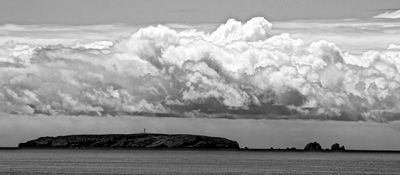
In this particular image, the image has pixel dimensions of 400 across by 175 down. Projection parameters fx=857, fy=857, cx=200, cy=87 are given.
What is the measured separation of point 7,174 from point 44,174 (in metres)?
12.7

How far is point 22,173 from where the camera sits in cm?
19838

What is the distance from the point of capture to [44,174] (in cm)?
19975

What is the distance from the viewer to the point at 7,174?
189 m

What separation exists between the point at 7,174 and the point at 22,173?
32.0 feet

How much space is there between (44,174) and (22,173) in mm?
5050
